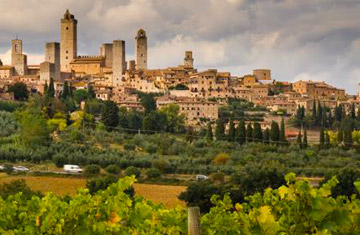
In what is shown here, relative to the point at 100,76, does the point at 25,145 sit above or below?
below

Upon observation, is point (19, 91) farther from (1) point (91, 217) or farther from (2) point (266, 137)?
(1) point (91, 217)

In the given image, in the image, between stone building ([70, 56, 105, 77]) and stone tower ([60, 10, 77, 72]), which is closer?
stone building ([70, 56, 105, 77])

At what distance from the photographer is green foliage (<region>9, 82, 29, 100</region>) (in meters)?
63.0

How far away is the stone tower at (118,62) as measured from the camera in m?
76.6

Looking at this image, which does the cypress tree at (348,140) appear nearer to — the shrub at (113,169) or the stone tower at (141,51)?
the shrub at (113,169)

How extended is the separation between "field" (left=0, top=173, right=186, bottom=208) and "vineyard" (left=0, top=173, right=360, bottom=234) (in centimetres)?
1927

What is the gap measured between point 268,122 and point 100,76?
73.1ft

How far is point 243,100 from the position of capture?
240ft

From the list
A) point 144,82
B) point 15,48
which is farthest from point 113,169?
point 15,48

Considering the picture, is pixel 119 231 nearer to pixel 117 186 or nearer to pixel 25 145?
pixel 117 186

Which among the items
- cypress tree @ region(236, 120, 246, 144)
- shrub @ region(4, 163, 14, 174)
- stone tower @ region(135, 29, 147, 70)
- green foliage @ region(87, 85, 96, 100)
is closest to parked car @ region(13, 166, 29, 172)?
shrub @ region(4, 163, 14, 174)

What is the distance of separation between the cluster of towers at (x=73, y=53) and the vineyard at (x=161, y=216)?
67549 millimetres

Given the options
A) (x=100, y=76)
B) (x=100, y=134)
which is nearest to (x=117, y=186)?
(x=100, y=134)

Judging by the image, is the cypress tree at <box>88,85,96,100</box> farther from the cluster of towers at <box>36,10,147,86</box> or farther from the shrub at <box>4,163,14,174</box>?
the shrub at <box>4,163,14,174</box>
